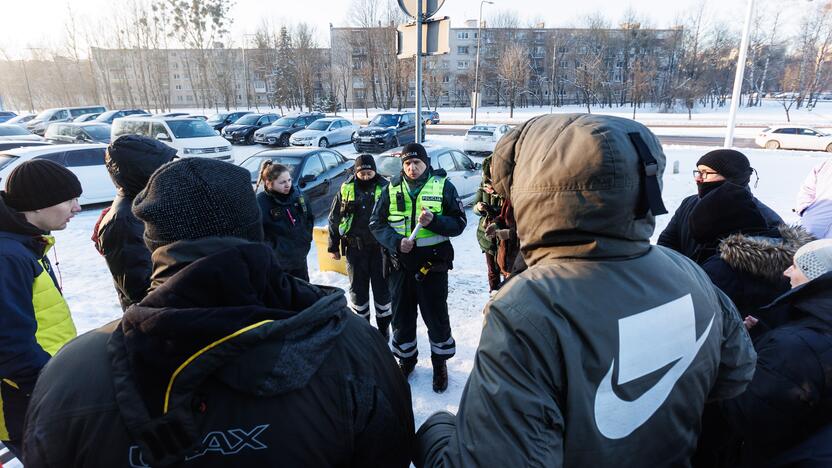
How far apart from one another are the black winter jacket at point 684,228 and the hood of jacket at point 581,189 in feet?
7.66

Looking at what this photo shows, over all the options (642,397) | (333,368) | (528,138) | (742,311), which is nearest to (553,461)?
(642,397)

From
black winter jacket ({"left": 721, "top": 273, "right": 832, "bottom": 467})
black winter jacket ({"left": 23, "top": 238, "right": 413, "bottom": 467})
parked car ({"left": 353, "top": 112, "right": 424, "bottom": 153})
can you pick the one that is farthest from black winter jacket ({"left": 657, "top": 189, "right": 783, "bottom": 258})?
parked car ({"left": 353, "top": 112, "right": 424, "bottom": 153})

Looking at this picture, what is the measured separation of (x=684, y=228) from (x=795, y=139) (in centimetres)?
2457

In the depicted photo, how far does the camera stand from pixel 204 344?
3.07 ft

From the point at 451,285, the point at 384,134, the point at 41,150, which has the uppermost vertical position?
the point at 41,150

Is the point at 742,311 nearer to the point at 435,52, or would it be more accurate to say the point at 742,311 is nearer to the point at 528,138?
the point at 528,138

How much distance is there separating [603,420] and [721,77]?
73.2 meters

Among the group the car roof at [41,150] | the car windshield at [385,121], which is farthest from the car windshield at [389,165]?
the car windshield at [385,121]

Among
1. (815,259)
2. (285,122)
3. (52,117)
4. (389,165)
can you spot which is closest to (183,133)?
(285,122)

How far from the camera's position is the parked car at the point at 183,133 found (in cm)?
1528

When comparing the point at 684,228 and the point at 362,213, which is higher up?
the point at 684,228

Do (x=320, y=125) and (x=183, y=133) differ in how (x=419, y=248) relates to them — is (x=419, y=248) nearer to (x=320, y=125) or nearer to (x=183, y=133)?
(x=183, y=133)

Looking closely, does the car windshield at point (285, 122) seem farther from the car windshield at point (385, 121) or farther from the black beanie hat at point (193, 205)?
the black beanie hat at point (193, 205)

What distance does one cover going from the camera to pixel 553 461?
106 centimetres
